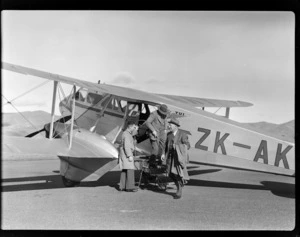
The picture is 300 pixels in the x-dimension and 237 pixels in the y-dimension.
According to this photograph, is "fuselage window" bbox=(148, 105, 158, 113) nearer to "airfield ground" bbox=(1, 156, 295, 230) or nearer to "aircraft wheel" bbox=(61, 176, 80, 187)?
"airfield ground" bbox=(1, 156, 295, 230)

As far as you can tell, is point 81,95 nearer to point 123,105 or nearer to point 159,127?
point 123,105

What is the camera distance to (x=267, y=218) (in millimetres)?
6398

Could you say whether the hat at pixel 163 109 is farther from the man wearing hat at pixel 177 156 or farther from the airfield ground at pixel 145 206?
the airfield ground at pixel 145 206

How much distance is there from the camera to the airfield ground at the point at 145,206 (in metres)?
5.95

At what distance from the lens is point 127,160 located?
8.30 metres

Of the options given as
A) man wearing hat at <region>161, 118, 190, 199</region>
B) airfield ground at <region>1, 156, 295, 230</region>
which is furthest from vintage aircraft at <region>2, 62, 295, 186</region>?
man wearing hat at <region>161, 118, 190, 199</region>

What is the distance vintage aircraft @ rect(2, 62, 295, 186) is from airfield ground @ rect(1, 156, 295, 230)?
552 mm

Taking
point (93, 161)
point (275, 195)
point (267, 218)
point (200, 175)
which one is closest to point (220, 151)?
point (275, 195)

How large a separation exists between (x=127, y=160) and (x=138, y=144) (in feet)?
3.85

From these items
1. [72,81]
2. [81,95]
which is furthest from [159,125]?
[81,95]

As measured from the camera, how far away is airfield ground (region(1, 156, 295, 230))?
19.5ft

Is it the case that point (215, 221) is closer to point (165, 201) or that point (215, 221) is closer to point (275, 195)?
point (165, 201)

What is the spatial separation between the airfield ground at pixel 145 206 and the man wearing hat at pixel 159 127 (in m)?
Result: 0.97
